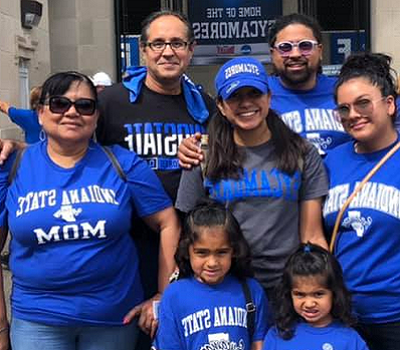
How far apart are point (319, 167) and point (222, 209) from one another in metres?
0.48

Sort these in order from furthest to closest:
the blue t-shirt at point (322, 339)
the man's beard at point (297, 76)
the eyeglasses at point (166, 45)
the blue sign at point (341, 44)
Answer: the blue sign at point (341, 44) < the man's beard at point (297, 76) < the eyeglasses at point (166, 45) < the blue t-shirt at point (322, 339)

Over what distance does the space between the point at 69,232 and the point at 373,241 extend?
4.07 feet

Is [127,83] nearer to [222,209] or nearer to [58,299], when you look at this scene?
[222,209]

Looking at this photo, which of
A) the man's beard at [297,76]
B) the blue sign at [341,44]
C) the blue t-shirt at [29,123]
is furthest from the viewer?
the blue sign at [341,44]

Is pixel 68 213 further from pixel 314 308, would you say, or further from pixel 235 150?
pixel 314 308

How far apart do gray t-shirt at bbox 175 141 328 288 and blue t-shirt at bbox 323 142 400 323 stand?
0.17 meters

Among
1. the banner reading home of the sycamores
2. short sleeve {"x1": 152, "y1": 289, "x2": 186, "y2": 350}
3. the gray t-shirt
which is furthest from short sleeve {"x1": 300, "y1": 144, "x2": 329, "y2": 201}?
the banner reading home of the sycamores

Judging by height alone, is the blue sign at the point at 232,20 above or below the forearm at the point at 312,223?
above

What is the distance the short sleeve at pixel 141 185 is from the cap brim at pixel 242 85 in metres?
0.49

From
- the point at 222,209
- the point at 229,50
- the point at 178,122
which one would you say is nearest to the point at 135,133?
the point at 178,122

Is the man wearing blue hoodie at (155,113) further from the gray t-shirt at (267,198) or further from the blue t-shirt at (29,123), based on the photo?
the blue t-shirt at (29,123)

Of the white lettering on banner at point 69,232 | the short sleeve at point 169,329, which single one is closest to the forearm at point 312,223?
the short sleeve at point 169,329

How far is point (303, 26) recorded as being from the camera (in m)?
3.51

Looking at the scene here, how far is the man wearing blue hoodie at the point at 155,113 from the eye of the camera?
332 cm
